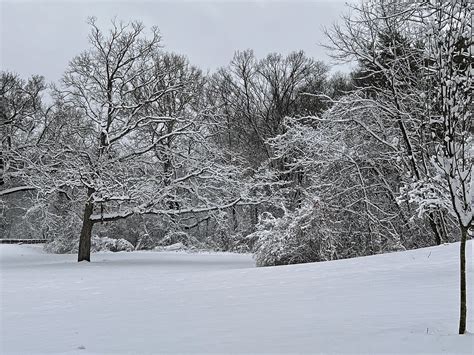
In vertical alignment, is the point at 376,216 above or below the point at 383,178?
below

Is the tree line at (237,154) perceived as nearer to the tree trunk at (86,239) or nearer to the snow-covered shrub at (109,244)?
the tree trunk at (86,239)

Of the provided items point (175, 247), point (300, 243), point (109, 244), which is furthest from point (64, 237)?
point (300, 243)

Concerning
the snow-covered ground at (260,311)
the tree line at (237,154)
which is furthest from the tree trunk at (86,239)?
the snow-covered ground at (260,311)

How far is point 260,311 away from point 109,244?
1944cm

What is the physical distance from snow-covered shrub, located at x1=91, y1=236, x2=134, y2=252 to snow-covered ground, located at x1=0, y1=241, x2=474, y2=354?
1342cm

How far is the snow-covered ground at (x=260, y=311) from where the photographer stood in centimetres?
400

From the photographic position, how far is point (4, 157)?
643 inches

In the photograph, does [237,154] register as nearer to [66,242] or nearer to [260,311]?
[66,242]

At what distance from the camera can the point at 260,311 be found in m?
5.62

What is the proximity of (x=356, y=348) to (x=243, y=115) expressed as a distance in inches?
1012

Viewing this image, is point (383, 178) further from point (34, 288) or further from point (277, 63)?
point (277, 63)

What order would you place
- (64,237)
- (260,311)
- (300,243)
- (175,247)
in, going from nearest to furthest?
(260,311) < (300,243) < (64,237) < (175,247)

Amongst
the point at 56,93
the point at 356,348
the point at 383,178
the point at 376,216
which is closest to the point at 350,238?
the point at 376,216

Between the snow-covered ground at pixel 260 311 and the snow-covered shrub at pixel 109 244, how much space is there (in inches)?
529
